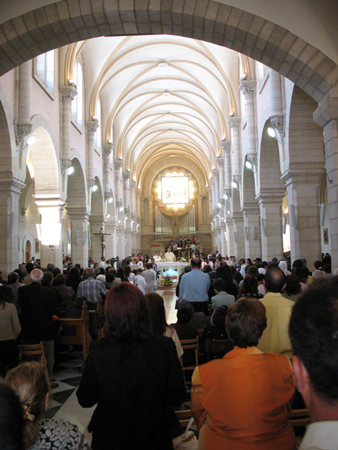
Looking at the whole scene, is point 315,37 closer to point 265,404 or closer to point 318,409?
point 265,404

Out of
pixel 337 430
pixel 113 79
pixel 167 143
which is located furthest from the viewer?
pixel 167 143

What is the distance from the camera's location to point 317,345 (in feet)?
3.41

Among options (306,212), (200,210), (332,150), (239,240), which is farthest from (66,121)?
(200,210)

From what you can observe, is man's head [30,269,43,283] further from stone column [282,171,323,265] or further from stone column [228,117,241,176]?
stone column [228,117,241,176]

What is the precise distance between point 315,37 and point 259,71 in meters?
7.63

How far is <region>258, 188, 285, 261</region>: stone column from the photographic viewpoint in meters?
→ 12.6

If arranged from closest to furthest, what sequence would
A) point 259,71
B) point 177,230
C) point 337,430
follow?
point 337,430, point 259,71, point 177,230

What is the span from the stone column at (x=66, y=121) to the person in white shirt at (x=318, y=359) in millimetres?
13193

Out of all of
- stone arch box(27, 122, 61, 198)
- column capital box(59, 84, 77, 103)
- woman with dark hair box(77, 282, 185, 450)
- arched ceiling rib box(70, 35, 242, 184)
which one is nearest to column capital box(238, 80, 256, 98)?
arched ceiling rib box(70, 35, 242, 184)

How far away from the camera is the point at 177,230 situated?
38594 mm

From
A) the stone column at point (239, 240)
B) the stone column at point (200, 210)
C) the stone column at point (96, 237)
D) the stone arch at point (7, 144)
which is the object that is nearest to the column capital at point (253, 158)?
the stone column at point (239, 240)

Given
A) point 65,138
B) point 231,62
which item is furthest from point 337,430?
point 231,62

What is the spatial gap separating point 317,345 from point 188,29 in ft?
22.7

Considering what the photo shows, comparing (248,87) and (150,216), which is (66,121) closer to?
(248,87)
